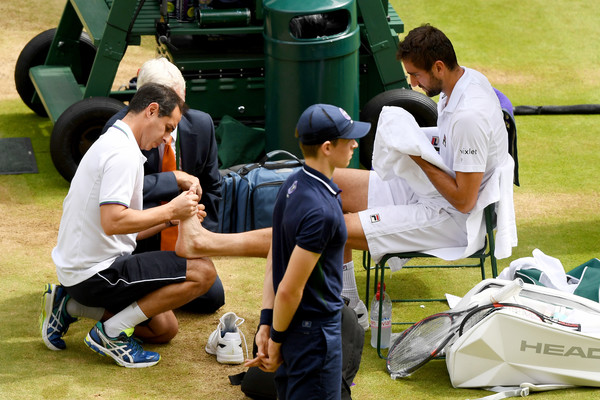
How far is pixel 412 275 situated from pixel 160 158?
1663 millimetres

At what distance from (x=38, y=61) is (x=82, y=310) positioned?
4027 millimetres

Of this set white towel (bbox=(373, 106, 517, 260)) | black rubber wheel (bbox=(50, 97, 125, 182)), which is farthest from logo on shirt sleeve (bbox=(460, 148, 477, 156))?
black rubber wheel (bbox=(50, 97, 125, 182))

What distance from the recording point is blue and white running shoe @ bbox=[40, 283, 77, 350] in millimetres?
4066

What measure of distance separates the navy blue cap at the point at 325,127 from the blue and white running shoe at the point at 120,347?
161cm

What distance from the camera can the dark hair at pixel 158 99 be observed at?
3834 millimetres

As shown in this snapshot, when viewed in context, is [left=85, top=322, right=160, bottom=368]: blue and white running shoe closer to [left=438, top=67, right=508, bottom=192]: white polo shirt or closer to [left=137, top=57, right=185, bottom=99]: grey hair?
[left=137, top=57, right=185, bottom=99]: grey hair

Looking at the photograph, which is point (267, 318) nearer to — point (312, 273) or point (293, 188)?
point (312, 273)

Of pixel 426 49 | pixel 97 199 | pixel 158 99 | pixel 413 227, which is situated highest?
pixel 426 49

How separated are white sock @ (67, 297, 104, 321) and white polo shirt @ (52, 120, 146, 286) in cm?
18

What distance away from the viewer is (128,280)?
12.8ft

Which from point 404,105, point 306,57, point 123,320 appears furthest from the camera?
point 404,105

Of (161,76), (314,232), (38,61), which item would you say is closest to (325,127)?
(314,232)

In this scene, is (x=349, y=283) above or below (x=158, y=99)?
below

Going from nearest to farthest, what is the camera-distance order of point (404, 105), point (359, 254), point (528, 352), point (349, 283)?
point (528, 352)
point (349, 283)
point (359, 254)
point (404, 105)
